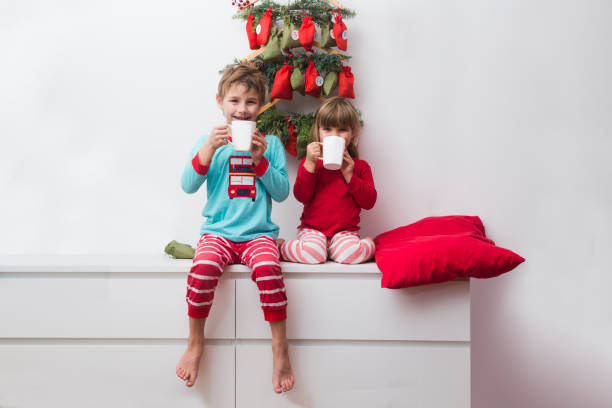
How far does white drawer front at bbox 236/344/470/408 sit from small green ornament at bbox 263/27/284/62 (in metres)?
0.93

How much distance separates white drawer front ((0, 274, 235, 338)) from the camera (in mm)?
1144

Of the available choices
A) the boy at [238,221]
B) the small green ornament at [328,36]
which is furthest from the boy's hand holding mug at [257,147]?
the small green ornament at [328,36]

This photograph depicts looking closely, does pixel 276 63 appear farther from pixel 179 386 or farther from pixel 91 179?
pixel 179 386

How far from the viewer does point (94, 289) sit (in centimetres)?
116

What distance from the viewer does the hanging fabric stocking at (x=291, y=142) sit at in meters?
1.49

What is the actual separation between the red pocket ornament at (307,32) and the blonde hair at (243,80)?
21cm

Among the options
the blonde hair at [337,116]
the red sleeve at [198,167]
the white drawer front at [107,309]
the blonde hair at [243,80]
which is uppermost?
the blonde hair at [243,80]

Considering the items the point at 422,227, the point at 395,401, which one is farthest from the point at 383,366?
the point at 422,227

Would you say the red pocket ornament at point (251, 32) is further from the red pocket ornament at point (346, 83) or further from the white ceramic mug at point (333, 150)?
the white ceramic mug at point (333, 150)

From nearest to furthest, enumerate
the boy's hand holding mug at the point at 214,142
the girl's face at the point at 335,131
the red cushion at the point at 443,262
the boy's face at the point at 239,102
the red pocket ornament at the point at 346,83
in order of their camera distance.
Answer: the red cushion at the point at 443,262 → the boy's hand holding mug at the point at 214,142 → the boy's face at the point at 239,102 → the girl's face at the point at 335,131 → the red pocket ornament at the point at 346,83

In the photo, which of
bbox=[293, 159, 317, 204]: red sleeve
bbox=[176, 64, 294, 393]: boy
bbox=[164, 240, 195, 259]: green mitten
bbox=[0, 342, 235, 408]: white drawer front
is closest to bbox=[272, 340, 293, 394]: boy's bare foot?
bbox=[176, 64, 294, 393]: boy

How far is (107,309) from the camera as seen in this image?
1146 mm

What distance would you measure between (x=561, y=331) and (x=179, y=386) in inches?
52.5

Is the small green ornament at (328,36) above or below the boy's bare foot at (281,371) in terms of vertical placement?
above
